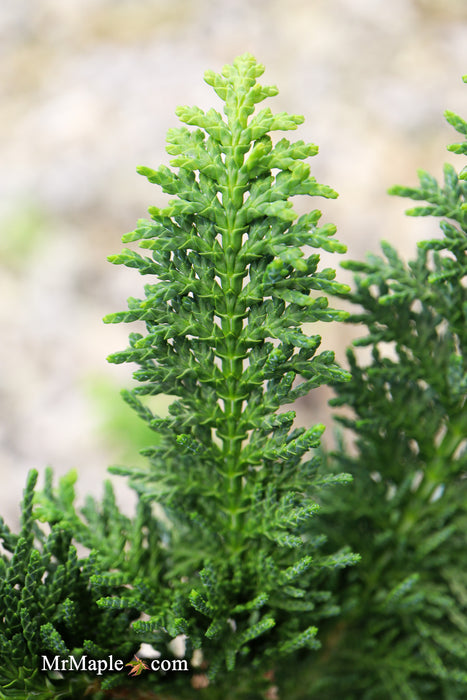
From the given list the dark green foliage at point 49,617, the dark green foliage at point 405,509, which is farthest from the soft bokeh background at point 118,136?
the dark green foliage at point 49,617

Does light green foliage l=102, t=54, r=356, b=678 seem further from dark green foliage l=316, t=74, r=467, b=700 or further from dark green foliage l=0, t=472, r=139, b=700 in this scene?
dark green foliage l=316, t=74, r=467, b=700

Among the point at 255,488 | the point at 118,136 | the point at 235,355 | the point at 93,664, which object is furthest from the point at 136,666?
the point at 118,136

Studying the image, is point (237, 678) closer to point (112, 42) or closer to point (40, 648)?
point (40, 648)

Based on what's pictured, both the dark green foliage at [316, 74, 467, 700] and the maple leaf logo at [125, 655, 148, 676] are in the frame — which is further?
the dark green foliage at [316, 74, 467, 700]

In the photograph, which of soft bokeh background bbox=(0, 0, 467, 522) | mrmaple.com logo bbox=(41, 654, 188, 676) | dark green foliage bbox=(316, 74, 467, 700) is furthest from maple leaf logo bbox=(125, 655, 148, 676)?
soft bokeh background bbox=(0, 0, 467, 522)

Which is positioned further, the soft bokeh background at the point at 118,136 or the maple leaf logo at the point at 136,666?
the soft bokeh background at the point at 118,136

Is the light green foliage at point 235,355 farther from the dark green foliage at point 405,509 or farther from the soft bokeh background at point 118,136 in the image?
the soft bokeh background at point 118,136
